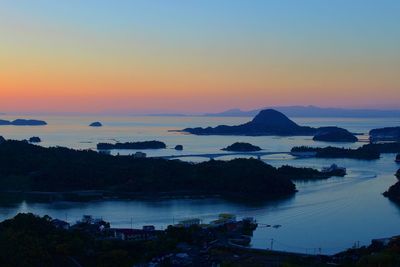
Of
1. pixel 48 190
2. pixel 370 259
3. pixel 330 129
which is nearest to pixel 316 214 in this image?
pixel 370 259

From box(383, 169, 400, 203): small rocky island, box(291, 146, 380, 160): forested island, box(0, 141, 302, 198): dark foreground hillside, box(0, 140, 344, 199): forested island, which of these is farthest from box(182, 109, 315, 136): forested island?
box(383, 169, 400, 203): small rocky island

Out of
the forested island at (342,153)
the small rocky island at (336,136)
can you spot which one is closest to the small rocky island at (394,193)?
the forested island at (342,153)

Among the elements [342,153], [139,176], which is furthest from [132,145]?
[139,176]

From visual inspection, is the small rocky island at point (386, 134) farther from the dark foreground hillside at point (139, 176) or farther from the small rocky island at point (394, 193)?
the small rocky island at point (394, 193)

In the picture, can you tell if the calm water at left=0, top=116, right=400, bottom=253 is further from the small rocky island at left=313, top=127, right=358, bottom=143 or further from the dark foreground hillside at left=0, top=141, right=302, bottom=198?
the small rocky island at left=313, top=127, right=358, bottom=143

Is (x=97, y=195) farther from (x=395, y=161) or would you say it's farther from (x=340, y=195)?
(x=395, y=161)

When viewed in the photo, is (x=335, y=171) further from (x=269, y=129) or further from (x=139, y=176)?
(x=269, y=129)

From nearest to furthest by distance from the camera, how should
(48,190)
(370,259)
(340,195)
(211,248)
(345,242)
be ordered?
(370,259)
(211,248)
(345,242)
(340,195)
(48,190)

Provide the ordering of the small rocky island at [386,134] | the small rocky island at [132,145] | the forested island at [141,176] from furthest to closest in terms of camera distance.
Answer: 1. the small rocky island at [386,134]
2. the small rocky island at [132,145]
3. the forested island at [141,176]
